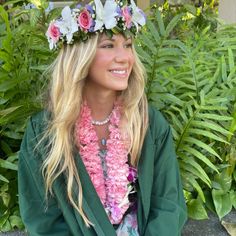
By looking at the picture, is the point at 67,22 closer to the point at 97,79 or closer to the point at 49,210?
the point at 97,79

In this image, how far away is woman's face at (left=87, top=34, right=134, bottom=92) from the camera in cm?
203

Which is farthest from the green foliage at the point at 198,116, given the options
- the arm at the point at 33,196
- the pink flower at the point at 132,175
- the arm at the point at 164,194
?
the arm at the point at 33,196

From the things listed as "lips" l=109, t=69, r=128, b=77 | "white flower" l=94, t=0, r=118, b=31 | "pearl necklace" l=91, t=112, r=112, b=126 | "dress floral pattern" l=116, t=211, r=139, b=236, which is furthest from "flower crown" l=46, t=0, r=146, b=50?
"dress floral pattern" l=116, t=211, r=139, b=236

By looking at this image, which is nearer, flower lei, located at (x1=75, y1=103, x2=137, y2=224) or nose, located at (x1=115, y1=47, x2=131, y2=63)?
nose, located at (x1=115, y1=47, x2=131, y2=63)

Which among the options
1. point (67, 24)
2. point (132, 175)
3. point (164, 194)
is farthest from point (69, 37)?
point (164, 194)

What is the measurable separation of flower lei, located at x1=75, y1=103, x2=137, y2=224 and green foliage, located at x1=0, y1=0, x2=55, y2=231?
693mm

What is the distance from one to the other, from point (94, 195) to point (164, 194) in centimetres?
36

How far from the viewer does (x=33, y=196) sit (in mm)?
2191

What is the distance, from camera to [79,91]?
6.87 ft

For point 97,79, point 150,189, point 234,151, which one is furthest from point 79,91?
point 234,151

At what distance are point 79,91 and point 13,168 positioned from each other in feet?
3.04

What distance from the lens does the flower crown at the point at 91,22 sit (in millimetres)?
1999

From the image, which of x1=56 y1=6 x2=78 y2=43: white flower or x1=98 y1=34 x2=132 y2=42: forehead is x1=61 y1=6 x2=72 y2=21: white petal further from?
x1=98 y1=34 x2=132 y2=42: forehead

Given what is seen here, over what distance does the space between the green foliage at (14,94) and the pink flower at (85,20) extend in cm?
87
